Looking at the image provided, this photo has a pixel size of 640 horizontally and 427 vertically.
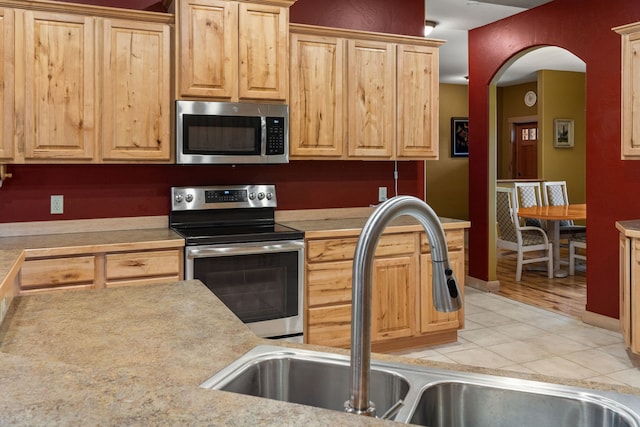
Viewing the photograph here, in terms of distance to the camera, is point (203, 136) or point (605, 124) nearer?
point (203, 136)

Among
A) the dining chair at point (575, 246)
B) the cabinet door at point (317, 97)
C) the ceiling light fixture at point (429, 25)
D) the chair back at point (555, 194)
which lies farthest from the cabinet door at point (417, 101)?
the chair back at point (555, 194)

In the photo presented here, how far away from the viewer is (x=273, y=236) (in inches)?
130

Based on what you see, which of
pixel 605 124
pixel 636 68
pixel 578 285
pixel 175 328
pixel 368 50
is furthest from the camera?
pixel 578 285

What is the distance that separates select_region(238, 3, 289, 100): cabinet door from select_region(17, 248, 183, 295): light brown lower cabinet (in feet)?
3.74

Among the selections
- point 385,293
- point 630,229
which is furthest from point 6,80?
point 630,229

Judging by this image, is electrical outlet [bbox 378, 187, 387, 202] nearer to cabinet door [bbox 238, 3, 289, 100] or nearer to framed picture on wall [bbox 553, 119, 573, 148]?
cabinet door [bbox 238, 3, 289, 100]

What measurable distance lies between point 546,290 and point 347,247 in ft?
9.73

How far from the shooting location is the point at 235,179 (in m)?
3.87

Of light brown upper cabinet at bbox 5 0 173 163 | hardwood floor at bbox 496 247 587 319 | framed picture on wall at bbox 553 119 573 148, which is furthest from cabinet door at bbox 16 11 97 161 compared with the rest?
framed picture on wall at bbox 553 119 573 148

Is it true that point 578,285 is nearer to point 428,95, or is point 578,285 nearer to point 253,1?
point 428,95

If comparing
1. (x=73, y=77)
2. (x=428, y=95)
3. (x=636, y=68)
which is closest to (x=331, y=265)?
(x=428, y=95)

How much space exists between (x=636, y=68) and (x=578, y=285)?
2.80 meters

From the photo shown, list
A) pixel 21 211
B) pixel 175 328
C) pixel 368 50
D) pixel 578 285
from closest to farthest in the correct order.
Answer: pixel 175 328 → pixel 21 211 → pixel 368 50 → pixel 578 285

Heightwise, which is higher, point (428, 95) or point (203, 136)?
point (428, 95)
